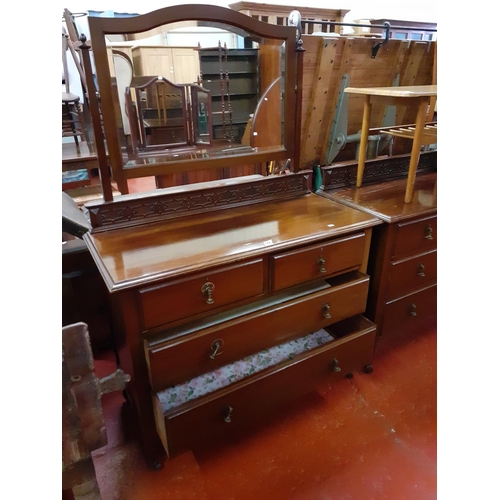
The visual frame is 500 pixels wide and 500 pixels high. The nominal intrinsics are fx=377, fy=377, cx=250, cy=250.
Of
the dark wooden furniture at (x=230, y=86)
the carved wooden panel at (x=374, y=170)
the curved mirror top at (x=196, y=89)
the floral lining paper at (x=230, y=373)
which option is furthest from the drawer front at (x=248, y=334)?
the dark wooden furniture at (x=230, y=86)

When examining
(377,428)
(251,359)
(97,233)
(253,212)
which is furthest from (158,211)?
(377,428)

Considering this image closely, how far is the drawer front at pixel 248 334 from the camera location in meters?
1.09

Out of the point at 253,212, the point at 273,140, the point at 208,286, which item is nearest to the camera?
the point at 208,286

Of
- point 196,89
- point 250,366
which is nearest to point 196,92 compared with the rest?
point 196,89

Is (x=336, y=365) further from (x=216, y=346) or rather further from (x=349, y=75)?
(x=349, y=75)

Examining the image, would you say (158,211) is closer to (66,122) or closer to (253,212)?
(253,212)

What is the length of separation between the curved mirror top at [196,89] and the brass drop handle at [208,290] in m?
0.50

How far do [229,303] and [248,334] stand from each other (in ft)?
0.43

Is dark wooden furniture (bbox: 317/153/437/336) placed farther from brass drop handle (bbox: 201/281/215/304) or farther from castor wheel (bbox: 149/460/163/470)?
castor wheel (bbox: 149/460/163/470)

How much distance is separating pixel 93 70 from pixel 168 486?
4.38ft

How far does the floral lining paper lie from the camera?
1301 millimetres

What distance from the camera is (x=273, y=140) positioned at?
151cm

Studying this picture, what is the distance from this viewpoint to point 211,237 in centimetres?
120

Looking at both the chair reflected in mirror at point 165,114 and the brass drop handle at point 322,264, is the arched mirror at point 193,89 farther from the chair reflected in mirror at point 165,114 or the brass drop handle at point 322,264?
the brass drop handle at point 322,264
